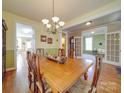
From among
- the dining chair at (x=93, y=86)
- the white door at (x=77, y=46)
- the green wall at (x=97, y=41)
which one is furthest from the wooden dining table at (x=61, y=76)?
the white door at (x=77, y=46)

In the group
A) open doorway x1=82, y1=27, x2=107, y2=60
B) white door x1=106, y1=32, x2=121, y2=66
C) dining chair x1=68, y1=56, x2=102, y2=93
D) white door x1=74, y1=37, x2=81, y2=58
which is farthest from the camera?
white door x1=74, y1=37, x2=81, y2=58

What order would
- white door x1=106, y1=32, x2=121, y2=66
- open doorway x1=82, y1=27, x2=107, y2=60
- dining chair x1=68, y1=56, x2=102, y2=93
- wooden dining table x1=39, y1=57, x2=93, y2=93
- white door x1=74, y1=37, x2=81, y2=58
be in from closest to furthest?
wooden dining table x1=39, y1=57, x2=93, y2=93 → dining chair x1=68, y1=56, x2=102, y2=93 → white door x1=106, y1=32, x2=121, y2=66 → open doorway x1=82, y1=27, x2=107, y2=60 → white door x1=74, y1=37, x2=81, y2=58

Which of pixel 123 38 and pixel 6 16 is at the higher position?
pixel 6 16

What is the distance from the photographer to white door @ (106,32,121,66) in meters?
5.39

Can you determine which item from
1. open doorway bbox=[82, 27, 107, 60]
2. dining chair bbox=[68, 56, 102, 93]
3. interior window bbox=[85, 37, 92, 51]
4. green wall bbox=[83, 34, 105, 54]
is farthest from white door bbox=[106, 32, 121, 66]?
dining chair bbox=[68, 56, 102, 93]

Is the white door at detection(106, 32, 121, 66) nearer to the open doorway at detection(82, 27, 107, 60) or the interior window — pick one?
the open doorway at detection(82, 27, 107, 60)

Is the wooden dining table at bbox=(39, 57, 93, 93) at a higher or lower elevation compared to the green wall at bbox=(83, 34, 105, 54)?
lower

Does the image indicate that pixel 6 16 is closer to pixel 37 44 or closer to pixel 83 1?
pixel 37 44

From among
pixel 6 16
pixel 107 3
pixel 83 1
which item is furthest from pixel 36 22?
pixel 107 3

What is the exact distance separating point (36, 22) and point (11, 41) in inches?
75.7

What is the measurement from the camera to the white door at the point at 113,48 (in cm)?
539

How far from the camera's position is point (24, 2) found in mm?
3020

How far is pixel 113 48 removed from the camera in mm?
5727

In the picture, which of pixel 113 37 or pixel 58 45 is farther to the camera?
pixel 58 45
